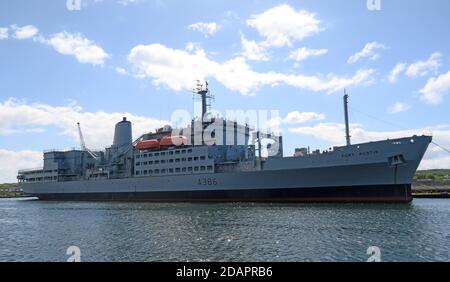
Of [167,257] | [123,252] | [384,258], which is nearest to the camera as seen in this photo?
[384,258]

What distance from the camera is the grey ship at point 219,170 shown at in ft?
129

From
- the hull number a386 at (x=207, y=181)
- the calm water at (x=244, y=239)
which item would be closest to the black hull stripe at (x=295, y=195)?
the hull number a386 at (x=207, y=181)

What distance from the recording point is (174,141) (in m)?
59.1

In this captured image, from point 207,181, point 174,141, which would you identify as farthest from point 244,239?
point 174,141

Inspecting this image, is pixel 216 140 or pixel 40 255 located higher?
pixel 216 140

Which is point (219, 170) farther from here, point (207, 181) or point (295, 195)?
point (295, 195)

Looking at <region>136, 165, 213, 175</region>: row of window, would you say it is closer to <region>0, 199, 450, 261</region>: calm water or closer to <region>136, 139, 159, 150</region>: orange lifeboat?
<region>136, 139, 159, 150</region>: orange lifeboat

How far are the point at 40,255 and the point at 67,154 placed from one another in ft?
209

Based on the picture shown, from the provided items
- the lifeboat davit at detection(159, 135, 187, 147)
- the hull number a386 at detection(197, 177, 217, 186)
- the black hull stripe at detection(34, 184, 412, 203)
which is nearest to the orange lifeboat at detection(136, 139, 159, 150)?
the lifeboat davit at detection(159, 135, 187, 147)

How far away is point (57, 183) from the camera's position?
74438mm

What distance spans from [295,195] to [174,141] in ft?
76.0
